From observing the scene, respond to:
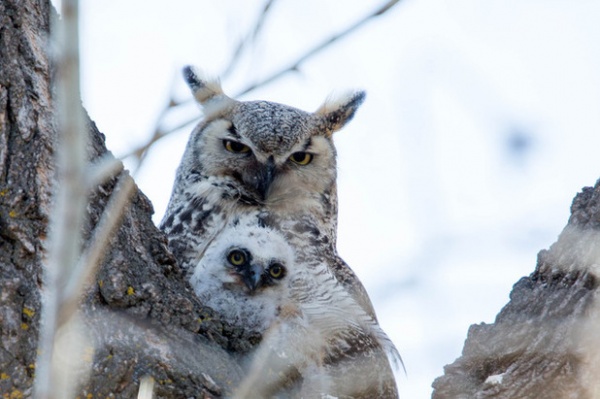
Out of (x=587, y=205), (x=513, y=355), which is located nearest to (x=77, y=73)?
(x=513, y=355)

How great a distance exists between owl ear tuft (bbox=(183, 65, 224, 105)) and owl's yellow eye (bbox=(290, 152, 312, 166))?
0.36 m

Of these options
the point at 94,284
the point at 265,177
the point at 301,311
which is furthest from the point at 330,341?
the point at 94,284

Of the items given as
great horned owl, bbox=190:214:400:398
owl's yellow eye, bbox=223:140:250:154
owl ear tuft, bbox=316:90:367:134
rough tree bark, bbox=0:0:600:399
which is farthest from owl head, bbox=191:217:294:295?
owl ear tuft, bbox=316:90:367:134

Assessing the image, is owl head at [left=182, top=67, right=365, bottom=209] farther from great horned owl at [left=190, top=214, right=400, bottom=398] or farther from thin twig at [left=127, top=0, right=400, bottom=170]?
thin twig at [left=127, top=0, right=400, bottom=170]

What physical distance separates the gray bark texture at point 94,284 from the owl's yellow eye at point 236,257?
600mm

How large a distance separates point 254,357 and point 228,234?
36.8 inches

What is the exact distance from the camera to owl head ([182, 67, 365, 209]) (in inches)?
116

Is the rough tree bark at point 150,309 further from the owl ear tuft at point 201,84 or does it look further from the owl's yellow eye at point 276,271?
the owl ear tuft at point 201,84

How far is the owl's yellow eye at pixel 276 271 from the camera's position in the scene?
2.53 metres

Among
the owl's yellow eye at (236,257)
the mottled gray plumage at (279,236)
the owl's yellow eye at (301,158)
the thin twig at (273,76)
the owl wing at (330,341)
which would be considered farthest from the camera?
the owl's yellow eye at (301,158)

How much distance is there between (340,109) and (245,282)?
3.28 ft

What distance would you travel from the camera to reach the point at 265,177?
2922 millimetres

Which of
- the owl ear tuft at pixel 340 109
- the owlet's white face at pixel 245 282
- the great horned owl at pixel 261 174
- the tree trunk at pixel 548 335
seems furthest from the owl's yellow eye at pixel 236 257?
the tree trunk at pixel 548 335

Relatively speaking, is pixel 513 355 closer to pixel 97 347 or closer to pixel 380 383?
pixel 97 347
